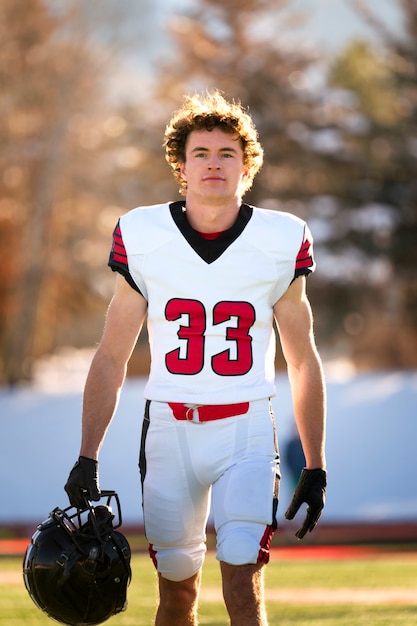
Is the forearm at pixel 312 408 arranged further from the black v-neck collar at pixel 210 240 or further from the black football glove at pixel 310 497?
the black v-neck collar at pixel 210 240

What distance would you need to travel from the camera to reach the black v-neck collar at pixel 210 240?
13.6ft

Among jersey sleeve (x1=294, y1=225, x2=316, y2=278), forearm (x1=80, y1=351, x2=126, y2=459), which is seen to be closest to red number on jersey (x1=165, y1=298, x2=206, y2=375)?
forearm (x1=80, y1=351, x2=126, y2=459)

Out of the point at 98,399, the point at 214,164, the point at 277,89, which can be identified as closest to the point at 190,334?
the point at 98,399

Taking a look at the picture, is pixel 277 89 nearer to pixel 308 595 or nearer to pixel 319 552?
pixel 319 552

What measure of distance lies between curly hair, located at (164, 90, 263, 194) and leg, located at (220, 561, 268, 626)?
146 centimetres

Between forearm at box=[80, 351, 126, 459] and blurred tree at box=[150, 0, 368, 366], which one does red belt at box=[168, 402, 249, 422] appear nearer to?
forearm at box=[80, 351, 126, 459]

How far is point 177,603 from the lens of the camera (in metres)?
4.12

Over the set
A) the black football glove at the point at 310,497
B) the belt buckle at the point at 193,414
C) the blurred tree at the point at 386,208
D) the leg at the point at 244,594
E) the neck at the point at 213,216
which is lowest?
the leg at the point at 244,594

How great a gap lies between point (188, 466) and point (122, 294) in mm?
675

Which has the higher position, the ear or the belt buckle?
the ear

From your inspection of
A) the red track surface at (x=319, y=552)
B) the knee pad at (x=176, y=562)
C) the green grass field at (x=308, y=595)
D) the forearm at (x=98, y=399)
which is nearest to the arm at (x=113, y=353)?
the forearm at (x=98, y=399)

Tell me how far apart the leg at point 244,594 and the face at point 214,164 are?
1.34 metres

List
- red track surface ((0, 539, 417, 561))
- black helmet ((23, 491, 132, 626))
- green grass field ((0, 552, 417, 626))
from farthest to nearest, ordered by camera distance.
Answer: red track surface ((0, 539, 417, 561))
green grass field ((0, 552, 417, 626))
black helmet ((23, 491, 132, 626))

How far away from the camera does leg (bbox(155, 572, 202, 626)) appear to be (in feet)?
13.5
